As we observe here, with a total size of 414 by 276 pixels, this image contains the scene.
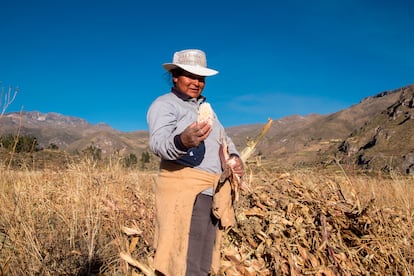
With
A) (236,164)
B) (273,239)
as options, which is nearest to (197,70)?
(236,164)

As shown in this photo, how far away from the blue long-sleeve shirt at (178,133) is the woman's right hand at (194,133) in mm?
39

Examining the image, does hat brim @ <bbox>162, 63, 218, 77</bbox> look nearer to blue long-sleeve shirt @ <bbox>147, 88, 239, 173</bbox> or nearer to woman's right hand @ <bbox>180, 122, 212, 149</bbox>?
blue long-sleeve shirt @ <bbox>147, 88, 239, 173</bbox>

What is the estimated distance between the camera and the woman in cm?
166

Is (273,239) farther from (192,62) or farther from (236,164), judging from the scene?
(192,62)

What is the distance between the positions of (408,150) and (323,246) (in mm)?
62293

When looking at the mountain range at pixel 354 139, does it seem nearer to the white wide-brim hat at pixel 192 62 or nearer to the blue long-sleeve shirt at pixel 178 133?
the blue long-sleeve shirt at pixel 178 133

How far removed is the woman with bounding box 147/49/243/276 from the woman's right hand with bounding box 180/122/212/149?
23 centimetres

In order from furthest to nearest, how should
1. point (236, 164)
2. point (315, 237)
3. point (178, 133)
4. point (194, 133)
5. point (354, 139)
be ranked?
1. point (354, 139)
2. point (315, 237)
3. point (236, 164)
4. point (178, 133)
5. point (194, 133)

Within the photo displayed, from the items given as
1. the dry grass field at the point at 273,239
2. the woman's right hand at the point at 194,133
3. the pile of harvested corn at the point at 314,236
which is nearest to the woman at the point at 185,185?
the woman's right hand at the point at 194,133

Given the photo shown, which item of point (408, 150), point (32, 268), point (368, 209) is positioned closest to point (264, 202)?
point (368, 209)

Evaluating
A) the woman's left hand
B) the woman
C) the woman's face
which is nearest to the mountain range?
the woman's left hand

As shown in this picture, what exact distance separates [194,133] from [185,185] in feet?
1.42

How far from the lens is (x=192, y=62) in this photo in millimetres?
1786

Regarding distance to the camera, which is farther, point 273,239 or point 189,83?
point 273,239
